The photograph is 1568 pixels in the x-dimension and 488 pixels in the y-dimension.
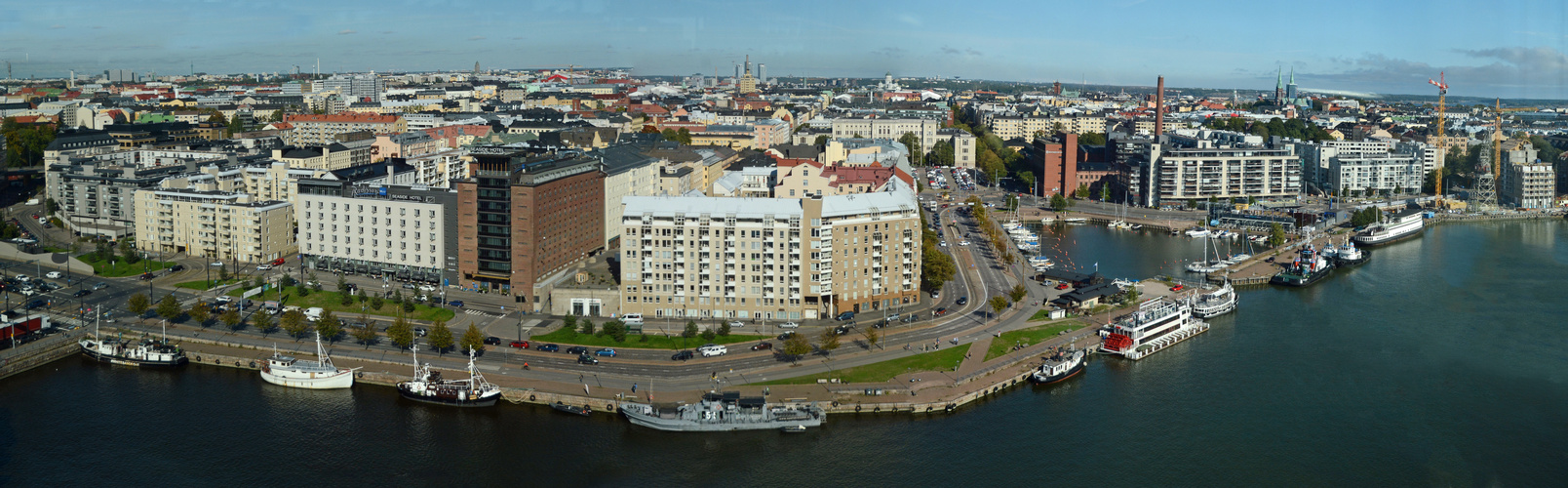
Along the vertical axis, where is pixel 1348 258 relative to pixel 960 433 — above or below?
above

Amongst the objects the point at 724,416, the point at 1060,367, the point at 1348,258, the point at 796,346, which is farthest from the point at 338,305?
the point at 1348,258

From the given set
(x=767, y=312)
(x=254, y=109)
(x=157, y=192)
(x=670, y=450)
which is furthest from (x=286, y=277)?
(x=254, y=109)

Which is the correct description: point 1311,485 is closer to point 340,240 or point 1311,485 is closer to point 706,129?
point 340,240

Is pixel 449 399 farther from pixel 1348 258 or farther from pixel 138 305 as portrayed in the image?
pixel 1348 258

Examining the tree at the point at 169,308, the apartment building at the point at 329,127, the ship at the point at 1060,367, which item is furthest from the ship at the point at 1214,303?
the apartment building at the point at 329,127

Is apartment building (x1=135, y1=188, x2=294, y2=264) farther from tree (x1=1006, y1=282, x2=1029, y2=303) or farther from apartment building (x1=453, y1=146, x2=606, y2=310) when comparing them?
tree (x1=1006, y1=282, x2=1029, y2=303)

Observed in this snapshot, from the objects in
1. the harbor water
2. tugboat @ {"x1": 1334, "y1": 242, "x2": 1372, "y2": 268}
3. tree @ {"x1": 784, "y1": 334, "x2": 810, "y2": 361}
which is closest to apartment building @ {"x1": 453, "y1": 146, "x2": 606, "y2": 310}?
the harbor water

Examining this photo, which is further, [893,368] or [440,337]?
[440,337]
